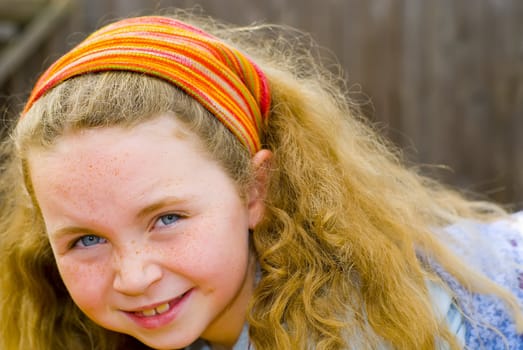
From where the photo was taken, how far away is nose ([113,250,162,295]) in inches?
68.1

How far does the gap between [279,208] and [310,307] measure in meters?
0.25

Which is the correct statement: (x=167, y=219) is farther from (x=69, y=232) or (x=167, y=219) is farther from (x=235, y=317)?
(x=235, y=317)

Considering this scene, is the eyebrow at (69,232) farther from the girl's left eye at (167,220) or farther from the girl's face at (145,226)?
the girl's left eye at (167,220)

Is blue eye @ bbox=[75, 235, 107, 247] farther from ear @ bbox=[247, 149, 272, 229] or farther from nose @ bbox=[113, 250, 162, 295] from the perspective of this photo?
ear @ bbox=[247, 149, 272, 229]

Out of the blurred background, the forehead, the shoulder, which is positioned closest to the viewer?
the forehead

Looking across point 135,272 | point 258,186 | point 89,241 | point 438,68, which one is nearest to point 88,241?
point 89,241

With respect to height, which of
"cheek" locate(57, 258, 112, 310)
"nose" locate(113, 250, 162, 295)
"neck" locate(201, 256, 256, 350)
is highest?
"nose" locate(113, 250, 162, 295)

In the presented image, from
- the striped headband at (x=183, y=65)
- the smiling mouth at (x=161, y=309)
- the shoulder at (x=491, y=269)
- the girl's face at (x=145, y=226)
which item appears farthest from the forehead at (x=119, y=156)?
the shoulder at (x=491, y=269)

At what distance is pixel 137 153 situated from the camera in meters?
1.72

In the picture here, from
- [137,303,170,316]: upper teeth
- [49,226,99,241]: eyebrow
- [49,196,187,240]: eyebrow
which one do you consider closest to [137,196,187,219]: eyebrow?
[49,196,187,240]: eyebrow

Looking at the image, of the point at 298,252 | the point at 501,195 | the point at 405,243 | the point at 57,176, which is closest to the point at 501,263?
the point at 405,243

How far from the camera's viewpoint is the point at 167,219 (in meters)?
1.77

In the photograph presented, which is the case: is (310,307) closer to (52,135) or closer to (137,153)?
(137,153)

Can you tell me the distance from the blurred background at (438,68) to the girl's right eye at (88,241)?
2.63 meters
